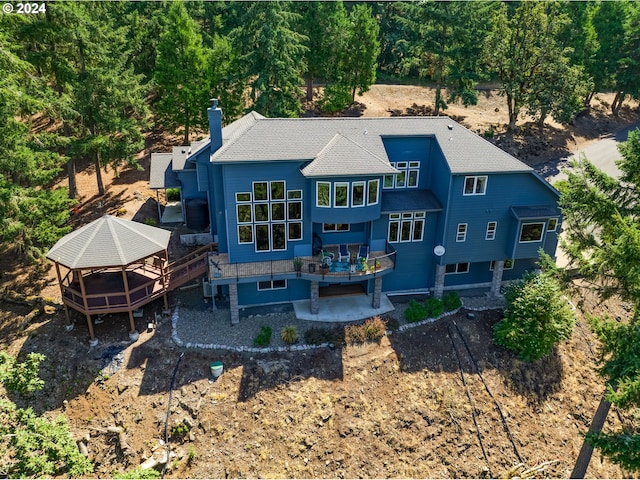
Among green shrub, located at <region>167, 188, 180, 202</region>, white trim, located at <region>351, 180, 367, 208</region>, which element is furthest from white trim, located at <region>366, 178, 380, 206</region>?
green shrub, located at <region>167, 188, 180, 202</region>

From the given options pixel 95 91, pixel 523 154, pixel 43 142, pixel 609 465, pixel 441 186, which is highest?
pixel 95 91

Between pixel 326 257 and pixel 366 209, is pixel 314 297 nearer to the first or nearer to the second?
pixel 326 257

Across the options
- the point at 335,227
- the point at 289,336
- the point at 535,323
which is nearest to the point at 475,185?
the point at 535,323

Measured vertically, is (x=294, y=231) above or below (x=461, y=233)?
above

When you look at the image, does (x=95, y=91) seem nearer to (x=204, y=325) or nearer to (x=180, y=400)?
(x=204, y=325)

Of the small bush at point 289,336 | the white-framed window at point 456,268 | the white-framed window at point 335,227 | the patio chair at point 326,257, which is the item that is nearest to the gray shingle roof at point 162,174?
the white-framed window at point 335,227

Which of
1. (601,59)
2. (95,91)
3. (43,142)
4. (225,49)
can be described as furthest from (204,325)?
(601,59)

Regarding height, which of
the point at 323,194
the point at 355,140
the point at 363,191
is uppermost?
the point at 355,140
